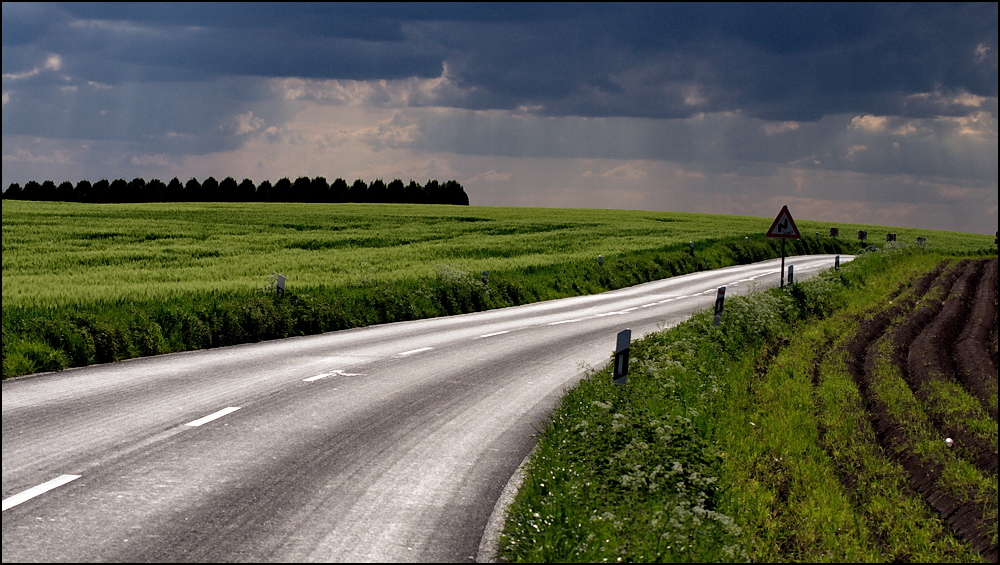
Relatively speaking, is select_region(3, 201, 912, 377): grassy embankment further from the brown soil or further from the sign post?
the brown soil

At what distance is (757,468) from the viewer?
814 cm

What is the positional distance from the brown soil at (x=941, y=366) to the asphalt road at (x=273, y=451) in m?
3.94

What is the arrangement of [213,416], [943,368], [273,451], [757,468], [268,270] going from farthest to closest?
[268,270] < [943,368] < [213,416] < [757,468] < [273,451]

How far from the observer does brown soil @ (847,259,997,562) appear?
7012 mm

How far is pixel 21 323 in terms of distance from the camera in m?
13.4

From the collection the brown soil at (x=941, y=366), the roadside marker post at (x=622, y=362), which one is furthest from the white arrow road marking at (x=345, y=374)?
the brown soil at (x=941, y=366)

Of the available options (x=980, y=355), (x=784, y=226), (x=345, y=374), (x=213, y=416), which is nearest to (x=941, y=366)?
(x=980, y=355)

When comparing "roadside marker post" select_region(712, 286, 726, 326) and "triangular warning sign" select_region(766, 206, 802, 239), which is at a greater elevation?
"triangular warning sign" select_region(766, 206, 802, 239)

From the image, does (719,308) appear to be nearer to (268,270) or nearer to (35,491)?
(35,491)

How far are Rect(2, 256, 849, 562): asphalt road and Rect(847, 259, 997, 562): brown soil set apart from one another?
3.94 metres

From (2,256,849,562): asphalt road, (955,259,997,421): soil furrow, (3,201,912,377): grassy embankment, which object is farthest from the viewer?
(3,201,912,377): grassy embankment

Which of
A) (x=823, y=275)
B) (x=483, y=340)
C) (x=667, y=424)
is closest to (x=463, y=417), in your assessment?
(x=667, y=424)

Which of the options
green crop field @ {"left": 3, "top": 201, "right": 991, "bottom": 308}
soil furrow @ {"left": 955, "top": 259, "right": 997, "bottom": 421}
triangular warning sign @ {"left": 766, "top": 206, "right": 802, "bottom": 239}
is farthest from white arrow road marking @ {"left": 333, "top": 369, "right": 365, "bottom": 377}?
triangular warning sign @ {"left": 766, "top": 206, "right": 802, "bottom": 239}

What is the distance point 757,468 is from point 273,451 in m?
4.87
